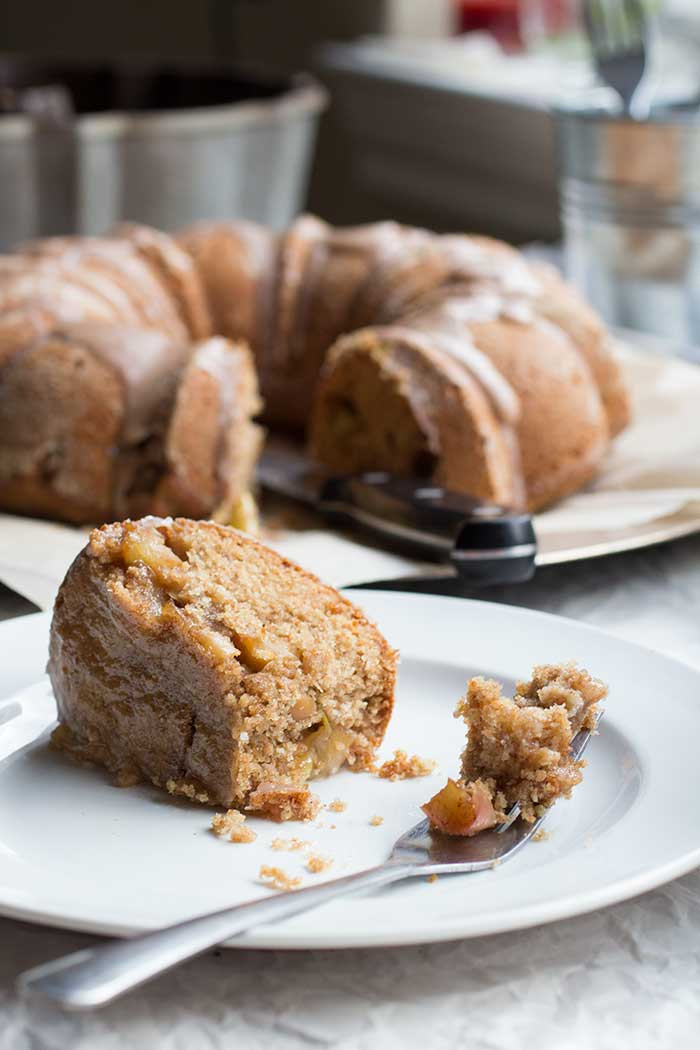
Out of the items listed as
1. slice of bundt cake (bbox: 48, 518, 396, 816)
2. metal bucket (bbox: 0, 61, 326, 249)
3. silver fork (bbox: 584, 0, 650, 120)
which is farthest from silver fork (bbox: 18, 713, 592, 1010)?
metal bucket (bbox: 0, 61, 326, 249)

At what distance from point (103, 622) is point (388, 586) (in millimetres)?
543

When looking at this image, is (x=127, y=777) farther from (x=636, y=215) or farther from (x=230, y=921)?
(x=636, y=215)

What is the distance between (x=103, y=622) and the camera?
1.05 meters

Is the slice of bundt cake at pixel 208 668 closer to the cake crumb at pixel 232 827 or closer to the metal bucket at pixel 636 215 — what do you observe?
the cake crumb at pixel 232 827

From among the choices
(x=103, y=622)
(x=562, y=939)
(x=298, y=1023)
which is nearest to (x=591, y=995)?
(x=562, y=939)

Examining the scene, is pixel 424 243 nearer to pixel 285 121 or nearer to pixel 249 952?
pixel 285 121

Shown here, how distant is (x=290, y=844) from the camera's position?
0.95m

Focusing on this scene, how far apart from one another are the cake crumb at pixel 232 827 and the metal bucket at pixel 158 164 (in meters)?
2.30

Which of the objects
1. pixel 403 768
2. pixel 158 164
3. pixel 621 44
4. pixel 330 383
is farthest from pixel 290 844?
pixel 158 164

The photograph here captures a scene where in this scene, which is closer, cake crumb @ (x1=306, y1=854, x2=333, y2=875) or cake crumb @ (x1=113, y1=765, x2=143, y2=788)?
cake crumb @ (x1=306, y1=854, x2=333, y2=875)

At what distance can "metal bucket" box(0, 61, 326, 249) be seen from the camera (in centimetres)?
308

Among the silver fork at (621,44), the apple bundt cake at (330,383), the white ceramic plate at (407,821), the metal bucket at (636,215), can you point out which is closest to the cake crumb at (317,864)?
the white ceramic plate at (407,821)

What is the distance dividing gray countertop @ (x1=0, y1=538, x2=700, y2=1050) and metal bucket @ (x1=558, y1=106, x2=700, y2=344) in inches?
59.9

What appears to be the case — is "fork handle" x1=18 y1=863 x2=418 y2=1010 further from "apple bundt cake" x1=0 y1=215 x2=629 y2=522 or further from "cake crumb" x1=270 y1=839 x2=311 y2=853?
"apple bundt cake" x1=0 y1=215 x2=629 y2=522
